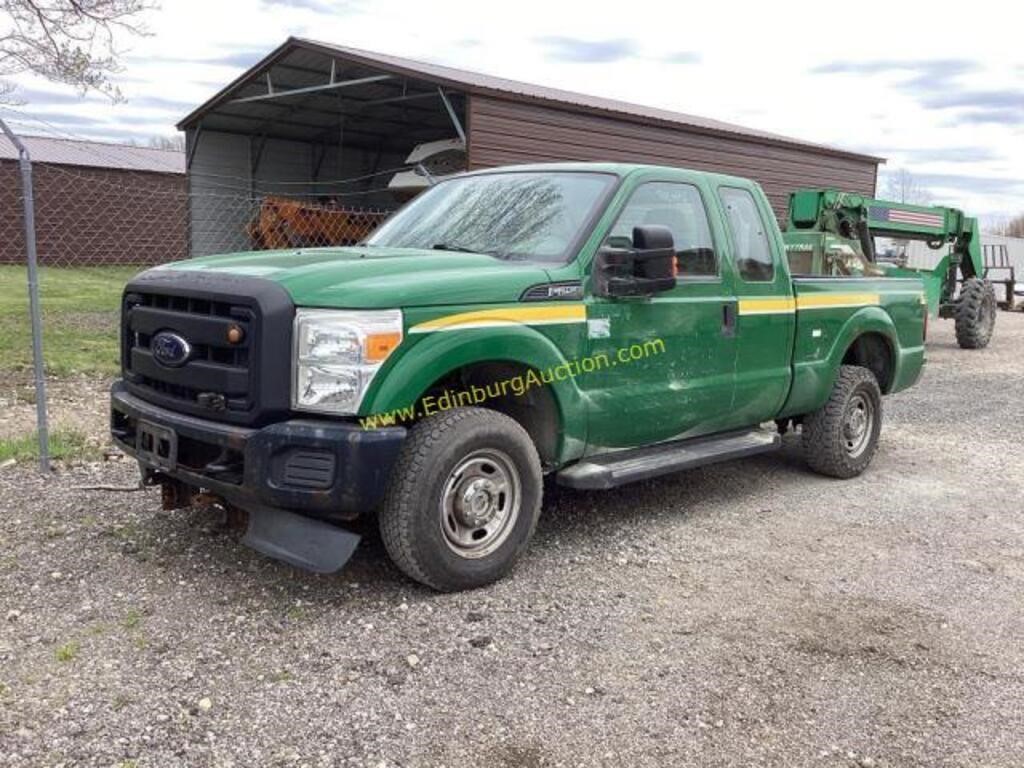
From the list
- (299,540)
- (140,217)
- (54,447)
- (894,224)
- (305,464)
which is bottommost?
(54,447)

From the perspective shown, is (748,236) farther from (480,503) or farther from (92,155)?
(92,155)

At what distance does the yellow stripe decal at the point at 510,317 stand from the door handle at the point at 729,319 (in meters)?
1.16

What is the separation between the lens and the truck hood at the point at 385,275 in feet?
12.5

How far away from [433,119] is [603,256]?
1764 centimetres

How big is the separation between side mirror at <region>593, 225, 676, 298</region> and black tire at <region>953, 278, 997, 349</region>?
12.9 meters

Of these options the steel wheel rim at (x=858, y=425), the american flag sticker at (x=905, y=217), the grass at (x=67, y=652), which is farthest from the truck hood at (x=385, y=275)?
the american flag sticker at (x=905, y=217)

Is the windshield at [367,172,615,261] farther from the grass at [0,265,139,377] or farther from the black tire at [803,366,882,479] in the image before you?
the grass at [0,265,139,377]

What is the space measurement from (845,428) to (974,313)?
34.6 ft

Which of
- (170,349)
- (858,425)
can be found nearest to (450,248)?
(170,349)

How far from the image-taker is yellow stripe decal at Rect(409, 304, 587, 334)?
13.1 ft

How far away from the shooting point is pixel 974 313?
15586mm

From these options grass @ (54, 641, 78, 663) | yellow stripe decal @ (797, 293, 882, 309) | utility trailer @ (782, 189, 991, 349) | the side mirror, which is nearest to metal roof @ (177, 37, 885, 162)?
utility trailer @ (782, 189, 991, 349)

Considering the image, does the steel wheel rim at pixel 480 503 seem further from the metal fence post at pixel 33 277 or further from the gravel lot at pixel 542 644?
the metal fence post at pixel 33 277

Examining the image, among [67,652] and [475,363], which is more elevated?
[475,363]
